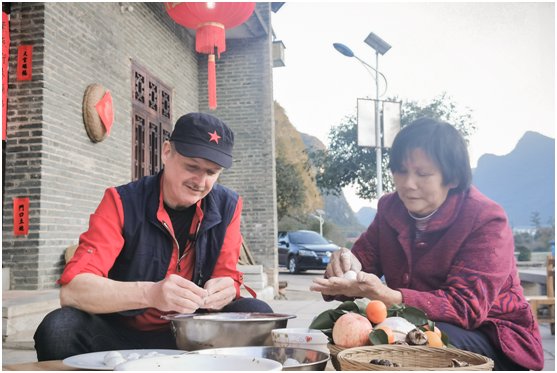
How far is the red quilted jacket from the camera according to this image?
150 centimetres

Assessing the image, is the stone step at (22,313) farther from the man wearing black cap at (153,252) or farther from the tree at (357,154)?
the tree at (357,154)

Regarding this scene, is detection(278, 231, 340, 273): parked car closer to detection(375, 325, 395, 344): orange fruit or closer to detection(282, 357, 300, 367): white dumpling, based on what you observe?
detection(375, 325, 395, 344): orange fruit

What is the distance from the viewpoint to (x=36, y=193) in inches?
159

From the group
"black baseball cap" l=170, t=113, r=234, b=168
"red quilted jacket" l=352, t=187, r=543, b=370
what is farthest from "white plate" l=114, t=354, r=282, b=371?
"black baseball cap" l=170, t=113, r=234, b=168

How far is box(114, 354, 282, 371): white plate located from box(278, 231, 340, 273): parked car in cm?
1210

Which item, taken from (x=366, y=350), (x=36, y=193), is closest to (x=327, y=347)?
(x=366, y=350)

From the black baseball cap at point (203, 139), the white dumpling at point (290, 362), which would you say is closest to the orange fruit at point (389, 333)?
the white dumpling at point (290, 362)

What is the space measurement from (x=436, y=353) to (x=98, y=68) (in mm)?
4623

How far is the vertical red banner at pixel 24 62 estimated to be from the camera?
4082 millimetres

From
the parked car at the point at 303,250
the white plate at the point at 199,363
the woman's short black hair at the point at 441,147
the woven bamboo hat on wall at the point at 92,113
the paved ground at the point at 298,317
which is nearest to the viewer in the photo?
the white plate at the point at 199,363

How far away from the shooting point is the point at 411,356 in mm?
996

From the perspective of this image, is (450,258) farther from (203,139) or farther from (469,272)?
(203,139)

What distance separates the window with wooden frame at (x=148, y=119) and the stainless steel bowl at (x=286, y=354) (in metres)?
5.04

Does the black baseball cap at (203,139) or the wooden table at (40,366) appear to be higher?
the black baseball cap at (203,139)
